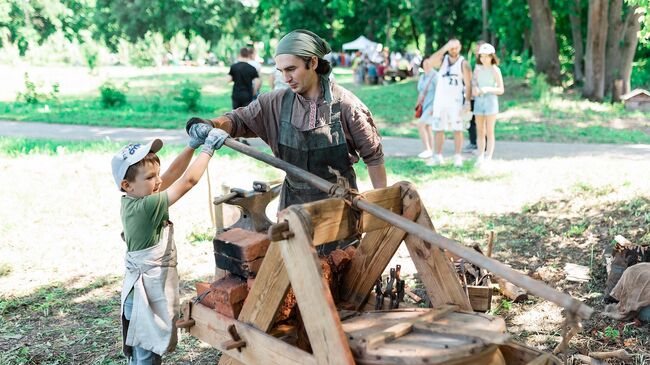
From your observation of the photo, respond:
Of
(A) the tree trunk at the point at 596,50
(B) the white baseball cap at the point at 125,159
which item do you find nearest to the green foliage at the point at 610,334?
(B) the white baseball cap at the point at 125,159

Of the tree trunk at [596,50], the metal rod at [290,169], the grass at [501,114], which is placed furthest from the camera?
the tree trunk at [596,50]

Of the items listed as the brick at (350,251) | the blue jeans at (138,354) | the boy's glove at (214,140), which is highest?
the boy's glove at (214,140)

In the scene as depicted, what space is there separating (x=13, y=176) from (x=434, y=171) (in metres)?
5.57

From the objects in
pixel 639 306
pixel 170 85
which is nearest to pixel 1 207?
pixel 639 306

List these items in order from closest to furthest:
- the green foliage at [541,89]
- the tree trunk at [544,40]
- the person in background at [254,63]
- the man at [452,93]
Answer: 1. the man at [452,93]
2. the person in background at [254,63]
3. the green foliage at [541,89]
4. the tree trunk at [544,40]

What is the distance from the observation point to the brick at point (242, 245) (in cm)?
288

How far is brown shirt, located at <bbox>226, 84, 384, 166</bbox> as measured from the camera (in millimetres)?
3447

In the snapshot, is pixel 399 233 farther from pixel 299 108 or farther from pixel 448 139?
pixel 448 139

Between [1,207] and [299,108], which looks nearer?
[299,108]

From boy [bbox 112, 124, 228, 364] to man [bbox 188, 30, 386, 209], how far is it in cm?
29

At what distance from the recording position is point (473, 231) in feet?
21.4

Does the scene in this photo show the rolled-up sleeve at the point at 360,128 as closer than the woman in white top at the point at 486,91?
Yes

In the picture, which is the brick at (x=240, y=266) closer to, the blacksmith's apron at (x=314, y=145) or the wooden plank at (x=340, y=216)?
the wooden plank at (x=340, y=216)

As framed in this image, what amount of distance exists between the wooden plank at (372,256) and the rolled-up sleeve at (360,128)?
66cm
